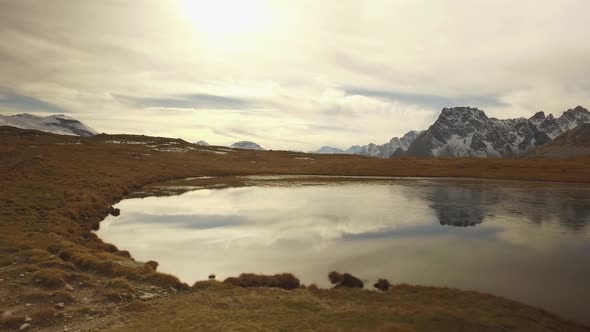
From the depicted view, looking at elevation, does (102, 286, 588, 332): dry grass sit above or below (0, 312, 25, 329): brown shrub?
below

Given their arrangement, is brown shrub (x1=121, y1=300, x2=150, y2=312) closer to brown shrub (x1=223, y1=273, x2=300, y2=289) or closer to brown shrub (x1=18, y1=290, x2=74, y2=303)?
brown shrub (x1=18, y1=290, x2=74, y2=303)

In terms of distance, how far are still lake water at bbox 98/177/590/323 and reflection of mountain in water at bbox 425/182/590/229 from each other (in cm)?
20

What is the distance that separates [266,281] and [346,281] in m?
5.15

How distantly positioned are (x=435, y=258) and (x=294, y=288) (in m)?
12.4

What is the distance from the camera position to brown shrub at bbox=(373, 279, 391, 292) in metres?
22.9

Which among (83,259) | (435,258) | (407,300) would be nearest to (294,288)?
(407,300)

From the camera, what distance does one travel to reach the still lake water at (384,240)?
24.5 metres

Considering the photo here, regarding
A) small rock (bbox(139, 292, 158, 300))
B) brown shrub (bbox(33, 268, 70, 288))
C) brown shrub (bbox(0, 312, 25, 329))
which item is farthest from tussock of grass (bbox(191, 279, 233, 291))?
brown shrub (bbox(0, 312, 25, 329))

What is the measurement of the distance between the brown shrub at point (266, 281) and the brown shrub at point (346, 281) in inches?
100

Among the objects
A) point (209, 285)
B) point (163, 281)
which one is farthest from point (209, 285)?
point (163, 281)

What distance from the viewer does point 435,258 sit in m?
29.0


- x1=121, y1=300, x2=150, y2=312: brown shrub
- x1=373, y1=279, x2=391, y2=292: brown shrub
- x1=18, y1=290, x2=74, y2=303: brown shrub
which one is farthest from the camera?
x1=373, y1=279, x2=391, y2=292: brown shrub

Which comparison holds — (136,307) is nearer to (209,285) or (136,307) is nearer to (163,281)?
(163,281)

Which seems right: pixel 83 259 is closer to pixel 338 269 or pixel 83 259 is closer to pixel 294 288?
pixel 294 288
